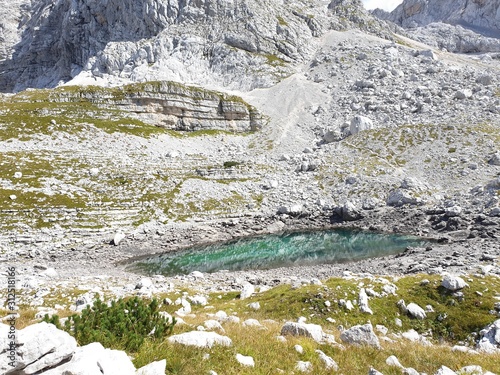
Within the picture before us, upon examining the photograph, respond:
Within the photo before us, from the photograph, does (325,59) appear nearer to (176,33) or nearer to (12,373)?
(176,33)

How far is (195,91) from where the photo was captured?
106 m

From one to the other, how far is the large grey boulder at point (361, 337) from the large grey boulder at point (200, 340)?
177 inches

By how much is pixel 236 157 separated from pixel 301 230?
36231 mm

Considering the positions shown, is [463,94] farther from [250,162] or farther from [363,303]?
[363,303]

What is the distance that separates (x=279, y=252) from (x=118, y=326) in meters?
35.7

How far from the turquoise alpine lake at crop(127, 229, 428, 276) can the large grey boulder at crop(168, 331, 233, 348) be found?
29.4m

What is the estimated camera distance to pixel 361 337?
35.1ft

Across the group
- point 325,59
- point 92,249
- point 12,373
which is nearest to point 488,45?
point 325,59

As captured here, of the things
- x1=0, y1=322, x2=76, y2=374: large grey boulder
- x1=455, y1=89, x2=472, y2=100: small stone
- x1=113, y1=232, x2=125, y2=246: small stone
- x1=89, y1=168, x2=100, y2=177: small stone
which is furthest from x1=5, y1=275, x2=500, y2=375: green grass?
x1=455, y1=89, x2=472, y2=100: small stone

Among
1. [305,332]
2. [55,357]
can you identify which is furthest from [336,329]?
[55,357]

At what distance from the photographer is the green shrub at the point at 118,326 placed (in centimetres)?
800

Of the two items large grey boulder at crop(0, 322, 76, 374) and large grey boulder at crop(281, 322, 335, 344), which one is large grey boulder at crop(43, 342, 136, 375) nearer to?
large grey boulder at crop(0, 322, 76, 374)

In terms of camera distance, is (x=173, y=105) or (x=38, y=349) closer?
(x=38, y=349)

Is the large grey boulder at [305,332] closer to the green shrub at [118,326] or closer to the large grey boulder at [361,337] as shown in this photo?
the large grey boulder at [361,337]
